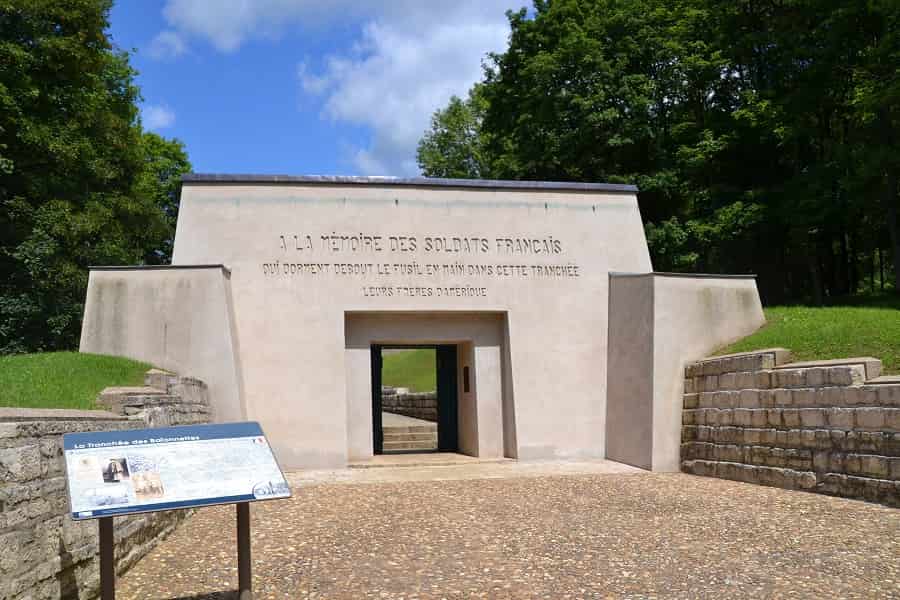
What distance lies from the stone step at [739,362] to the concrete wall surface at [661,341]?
1.10 feet

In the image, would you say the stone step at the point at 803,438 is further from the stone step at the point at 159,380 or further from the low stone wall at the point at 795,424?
the stone step at the point at 159,380

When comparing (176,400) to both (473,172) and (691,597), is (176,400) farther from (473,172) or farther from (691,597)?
(473,172)

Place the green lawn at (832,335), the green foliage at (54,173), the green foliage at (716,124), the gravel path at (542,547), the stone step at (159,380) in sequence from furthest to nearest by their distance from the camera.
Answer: the green foliage at (716,124) < the green foliage at (54,173) < the green lawn at (832,335) < the stone step at (159,380) < the gravel path at (542,547)

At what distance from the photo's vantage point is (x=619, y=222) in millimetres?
14547

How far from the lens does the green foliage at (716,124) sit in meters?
21.1

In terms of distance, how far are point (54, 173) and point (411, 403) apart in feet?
40.3

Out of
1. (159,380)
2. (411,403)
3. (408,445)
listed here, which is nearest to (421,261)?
(159,380)

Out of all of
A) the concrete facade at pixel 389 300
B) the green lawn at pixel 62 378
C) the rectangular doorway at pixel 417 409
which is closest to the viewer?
the green lawn at pixel 62 378

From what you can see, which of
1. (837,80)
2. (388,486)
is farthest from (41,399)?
(837,80)

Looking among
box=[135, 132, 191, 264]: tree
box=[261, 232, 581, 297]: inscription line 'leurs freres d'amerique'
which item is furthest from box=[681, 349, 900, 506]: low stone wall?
box=[135, 132, 191, 264]: tree

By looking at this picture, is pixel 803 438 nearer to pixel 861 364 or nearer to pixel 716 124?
pixel 861 364

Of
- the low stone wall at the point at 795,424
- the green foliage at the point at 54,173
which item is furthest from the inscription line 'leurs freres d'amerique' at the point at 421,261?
the green foliage at the point at 54,173

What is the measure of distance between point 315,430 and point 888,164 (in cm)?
1482

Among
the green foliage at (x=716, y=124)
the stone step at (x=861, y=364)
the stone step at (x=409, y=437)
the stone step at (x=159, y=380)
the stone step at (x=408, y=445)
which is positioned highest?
the green foliage at (x=716, y=124)
